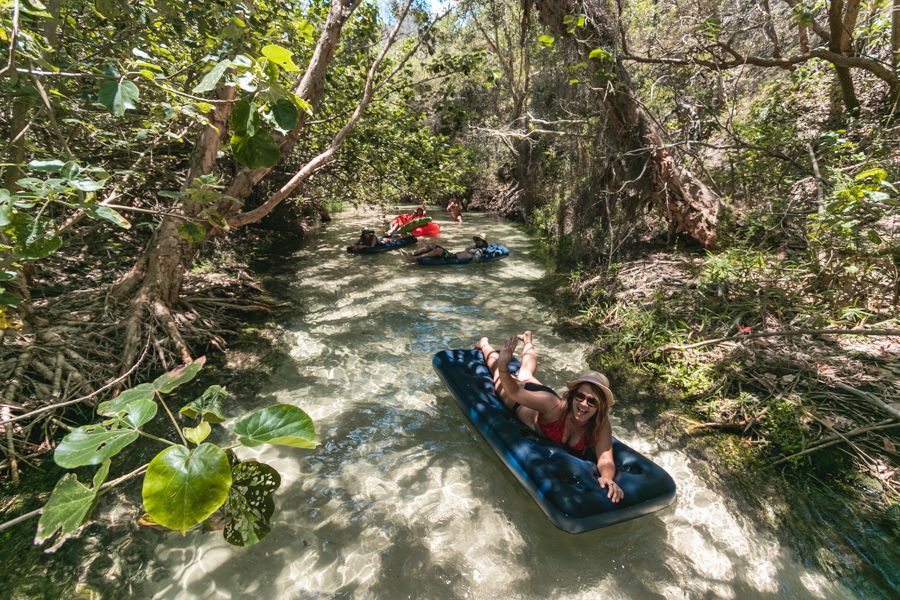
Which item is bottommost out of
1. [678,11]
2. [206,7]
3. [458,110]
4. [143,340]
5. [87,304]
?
[143,340]

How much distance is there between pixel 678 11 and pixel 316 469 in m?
11.5

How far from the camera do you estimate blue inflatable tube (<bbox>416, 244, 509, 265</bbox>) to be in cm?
807

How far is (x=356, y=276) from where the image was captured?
24.6 feet

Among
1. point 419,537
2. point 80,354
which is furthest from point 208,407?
point 80,354

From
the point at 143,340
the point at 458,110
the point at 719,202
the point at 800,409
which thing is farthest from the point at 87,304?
the point at 719,202

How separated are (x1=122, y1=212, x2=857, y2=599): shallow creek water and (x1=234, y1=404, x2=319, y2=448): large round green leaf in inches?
77.1

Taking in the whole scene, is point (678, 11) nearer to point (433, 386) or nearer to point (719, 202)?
point (719, 202)

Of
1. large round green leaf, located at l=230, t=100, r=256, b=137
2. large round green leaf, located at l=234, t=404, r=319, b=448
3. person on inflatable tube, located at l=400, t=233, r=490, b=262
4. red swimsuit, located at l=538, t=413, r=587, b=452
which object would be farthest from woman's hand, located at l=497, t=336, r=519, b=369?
person on inflatable tube, located at l=400, t=233, r=490, b=262

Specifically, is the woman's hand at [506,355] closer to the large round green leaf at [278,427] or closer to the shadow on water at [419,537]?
the shadow on water at [419,537]

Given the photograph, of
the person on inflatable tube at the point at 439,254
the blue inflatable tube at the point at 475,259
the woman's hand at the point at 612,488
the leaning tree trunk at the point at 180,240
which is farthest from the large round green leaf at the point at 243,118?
the person on inflatable tube at the point at 439,254

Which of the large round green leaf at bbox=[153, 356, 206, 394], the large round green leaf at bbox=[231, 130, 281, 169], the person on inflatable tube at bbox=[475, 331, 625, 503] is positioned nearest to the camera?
the large round green leaf at bbox=[153, 356, 206, 394]

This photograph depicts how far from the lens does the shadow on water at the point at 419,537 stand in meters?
2.34

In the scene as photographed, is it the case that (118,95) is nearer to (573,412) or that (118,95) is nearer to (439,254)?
(573,412)

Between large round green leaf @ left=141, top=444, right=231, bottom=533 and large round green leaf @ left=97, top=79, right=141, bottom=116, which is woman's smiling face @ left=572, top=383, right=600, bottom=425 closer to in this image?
large round green leaf @ left=141, top=444, right=231, bottom=533
